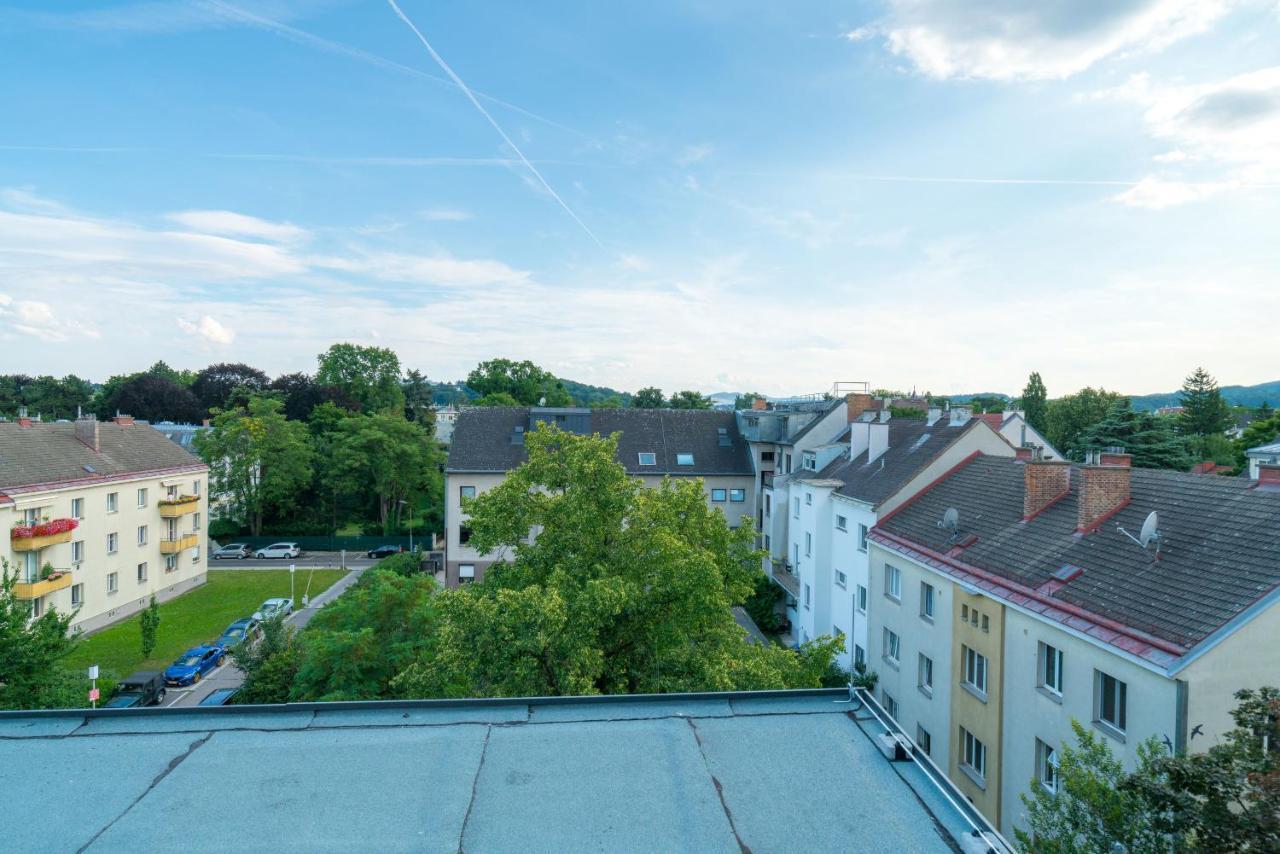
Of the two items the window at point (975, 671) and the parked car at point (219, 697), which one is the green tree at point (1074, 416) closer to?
the window at point (975, 671)

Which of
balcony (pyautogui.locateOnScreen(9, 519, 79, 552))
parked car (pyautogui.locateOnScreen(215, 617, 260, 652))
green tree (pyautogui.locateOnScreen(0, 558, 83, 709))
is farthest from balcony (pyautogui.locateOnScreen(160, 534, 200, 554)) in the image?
green tree (pyautogui.locateOnScreen(0, 558, 83, 709))

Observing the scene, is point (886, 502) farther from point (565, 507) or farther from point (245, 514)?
point (245, 514)

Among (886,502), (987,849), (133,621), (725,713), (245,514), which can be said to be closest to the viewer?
(987,849)

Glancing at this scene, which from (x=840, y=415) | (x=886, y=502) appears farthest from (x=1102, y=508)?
(x=840, y=415)

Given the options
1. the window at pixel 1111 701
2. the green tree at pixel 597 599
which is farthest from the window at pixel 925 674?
the window at pixel 1111 701

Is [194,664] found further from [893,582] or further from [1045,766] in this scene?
[1045,766]

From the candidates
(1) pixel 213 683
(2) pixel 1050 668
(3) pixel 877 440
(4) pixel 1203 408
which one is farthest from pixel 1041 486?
(4) pixel 1203 408

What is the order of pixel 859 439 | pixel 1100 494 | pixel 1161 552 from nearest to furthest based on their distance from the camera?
pixel 1161 552 → pixel 1100 494 → pixel 859 439
